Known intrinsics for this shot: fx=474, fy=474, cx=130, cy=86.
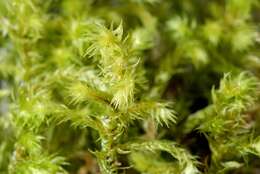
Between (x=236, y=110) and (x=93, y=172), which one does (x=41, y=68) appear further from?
(x=236, y=110)

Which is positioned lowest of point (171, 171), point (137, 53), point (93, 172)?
point (93, 172)

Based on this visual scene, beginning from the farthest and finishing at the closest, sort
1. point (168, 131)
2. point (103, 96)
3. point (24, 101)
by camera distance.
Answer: point (168, 131) → point (24, 101) → point (103, 96)

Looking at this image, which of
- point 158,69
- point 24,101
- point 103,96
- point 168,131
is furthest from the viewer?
point 158,69

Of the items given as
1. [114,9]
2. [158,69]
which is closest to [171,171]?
[158,69]

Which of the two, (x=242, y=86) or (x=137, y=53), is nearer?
(x=242, y=86)

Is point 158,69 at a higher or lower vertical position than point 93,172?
higher

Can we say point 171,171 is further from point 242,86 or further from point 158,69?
point 158,69

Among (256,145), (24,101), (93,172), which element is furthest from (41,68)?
(256,145)
